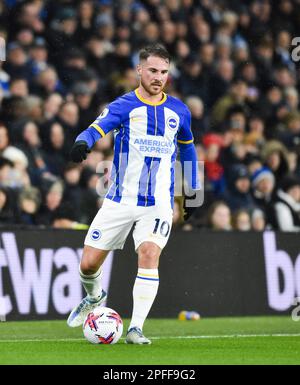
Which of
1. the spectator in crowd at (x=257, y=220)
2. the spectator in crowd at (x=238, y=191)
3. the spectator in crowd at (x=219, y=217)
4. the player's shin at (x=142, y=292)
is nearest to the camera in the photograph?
the player's shin at (x=142, y=292)

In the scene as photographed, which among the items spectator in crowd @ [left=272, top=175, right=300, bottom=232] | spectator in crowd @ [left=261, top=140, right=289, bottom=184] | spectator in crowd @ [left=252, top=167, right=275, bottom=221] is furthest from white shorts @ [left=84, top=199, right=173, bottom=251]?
spectator in crowd @ [left=261, top=140, right=289, bottom=184]

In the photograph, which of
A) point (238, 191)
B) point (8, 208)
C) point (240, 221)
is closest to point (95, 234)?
point (8, 208)

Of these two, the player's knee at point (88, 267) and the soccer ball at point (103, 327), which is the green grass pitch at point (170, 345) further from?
the player's knee at point (88, 267)

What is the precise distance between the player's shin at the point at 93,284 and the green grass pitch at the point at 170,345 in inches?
15.6

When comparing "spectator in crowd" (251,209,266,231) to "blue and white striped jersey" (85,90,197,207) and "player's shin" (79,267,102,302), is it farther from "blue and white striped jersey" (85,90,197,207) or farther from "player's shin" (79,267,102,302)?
"blue and white striped jersey" (85,90,197,207)

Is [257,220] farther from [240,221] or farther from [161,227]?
[161,227]

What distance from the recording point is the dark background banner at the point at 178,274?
11.6 meters

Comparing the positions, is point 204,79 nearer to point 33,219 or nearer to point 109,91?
point 109,91

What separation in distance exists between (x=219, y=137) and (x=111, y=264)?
3843 mm

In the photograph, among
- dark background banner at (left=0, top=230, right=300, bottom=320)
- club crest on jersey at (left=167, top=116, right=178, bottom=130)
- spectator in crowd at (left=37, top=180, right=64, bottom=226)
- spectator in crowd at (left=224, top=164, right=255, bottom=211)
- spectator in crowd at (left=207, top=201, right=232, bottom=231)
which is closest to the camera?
club crest on jersey at (left=167, top=116, right=178, bottom=130)

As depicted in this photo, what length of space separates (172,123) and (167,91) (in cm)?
667

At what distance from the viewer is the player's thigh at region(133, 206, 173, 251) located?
873 centimetres

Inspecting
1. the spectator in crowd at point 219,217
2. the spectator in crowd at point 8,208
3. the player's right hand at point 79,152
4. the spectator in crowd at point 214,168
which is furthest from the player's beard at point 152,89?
→ the spectator in crowd at point 214,168
